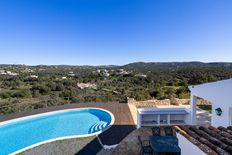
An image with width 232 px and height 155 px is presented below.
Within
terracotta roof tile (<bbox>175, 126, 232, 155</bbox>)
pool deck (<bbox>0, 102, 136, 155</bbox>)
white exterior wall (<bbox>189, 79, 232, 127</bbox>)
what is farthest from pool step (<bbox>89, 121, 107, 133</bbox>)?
terracotta roof tile (<bbox>175, 126, 232, 155</bbox>)

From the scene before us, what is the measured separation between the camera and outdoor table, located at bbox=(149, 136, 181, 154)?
202 inches

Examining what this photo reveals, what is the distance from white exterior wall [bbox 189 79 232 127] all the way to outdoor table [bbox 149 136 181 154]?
220 cm

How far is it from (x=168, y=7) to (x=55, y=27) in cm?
1153

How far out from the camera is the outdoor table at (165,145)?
512 centimetres

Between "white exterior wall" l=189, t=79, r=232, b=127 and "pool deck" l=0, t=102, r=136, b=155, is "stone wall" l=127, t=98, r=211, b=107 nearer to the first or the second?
"pool deck" l=0, t=102, r=136, b=155

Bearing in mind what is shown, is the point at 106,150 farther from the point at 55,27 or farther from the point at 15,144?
the point at 55,27

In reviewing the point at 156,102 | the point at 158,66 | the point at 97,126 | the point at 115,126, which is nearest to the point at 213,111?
the point at 115,126

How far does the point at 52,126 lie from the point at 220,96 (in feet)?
28.1

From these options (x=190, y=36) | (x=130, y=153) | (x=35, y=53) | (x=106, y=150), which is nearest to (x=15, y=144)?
(x=106, y=150)

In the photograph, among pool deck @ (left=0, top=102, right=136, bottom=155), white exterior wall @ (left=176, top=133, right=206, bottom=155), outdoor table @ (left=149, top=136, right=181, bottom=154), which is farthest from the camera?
A: pool deck @ (left=0, top=102, right=136, bottom=155)

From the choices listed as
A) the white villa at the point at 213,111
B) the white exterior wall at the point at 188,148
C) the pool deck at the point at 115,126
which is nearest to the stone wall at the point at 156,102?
the pool deck at the point at 115,126

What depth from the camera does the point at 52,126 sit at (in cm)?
1123

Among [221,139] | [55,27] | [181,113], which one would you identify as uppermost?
[55,27]

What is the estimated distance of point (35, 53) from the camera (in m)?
28.6
